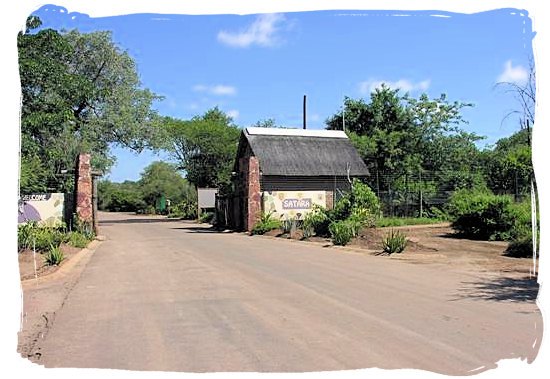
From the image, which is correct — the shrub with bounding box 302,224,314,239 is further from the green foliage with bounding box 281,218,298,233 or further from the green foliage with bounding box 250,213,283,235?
the green foliage with bounding box 250,213,283,235

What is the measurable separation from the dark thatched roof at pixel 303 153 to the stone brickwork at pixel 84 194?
10.9m

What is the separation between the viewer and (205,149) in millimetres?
54688

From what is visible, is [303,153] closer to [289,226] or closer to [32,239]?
[289,226]

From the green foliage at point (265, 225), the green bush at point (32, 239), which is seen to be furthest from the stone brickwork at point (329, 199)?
the green bush at point (32, 239)

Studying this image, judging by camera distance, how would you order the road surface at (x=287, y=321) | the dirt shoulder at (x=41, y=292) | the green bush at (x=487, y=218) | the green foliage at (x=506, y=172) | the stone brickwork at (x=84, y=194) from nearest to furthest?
the road surface at (x=287, y=321) → the dirt shoulder at (x=41, y=292) → the green bush at (x=487, y=218) → the stone brickwork at (x=84, y=194) → the green foliage at (x=506, y=172)

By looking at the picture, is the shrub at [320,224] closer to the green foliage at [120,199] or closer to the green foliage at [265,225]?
the green foliage at [265,225]

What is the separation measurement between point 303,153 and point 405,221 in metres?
8.23

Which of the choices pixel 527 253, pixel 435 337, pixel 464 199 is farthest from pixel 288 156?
pixel 435 337

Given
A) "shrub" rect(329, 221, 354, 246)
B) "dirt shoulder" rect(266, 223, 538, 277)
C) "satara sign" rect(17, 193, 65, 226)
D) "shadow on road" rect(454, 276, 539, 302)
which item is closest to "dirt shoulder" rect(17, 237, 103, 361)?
"shadow on road" rect(454, 276, 539, 302)

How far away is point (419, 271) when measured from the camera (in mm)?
11930

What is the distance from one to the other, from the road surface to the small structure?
17347mm

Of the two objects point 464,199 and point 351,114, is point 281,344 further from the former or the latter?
point 351,114

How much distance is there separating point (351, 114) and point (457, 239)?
24.2m

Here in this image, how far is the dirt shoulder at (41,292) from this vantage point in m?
5.78
